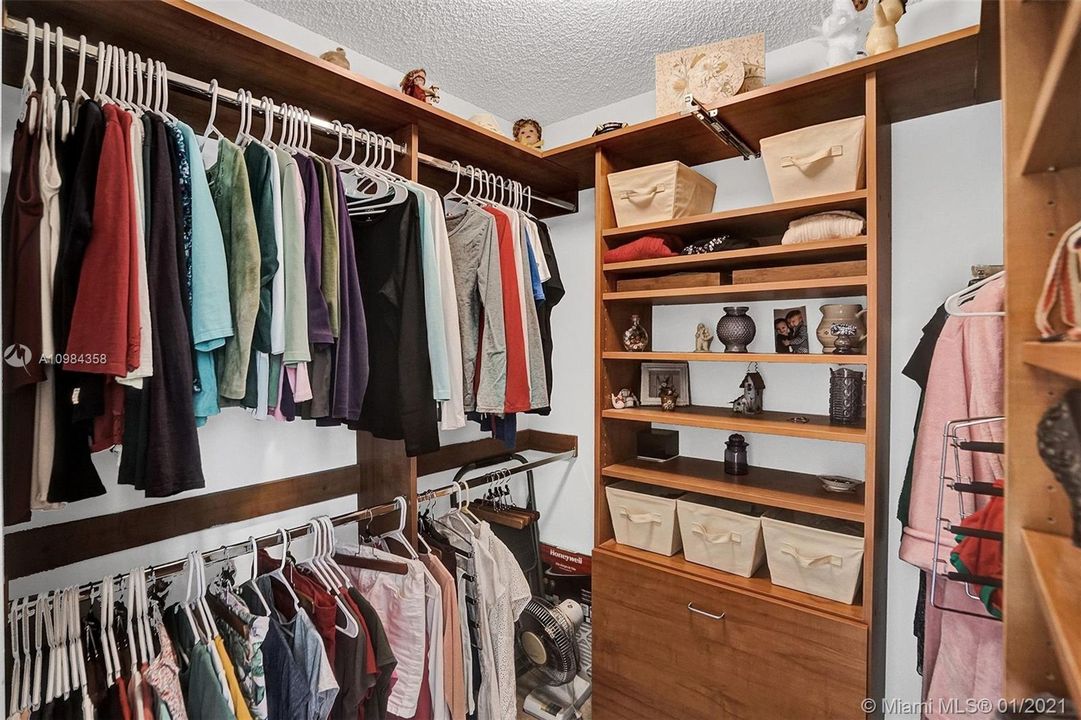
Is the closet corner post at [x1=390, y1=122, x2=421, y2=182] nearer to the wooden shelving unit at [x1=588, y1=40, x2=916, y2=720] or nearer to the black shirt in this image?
the black shirt

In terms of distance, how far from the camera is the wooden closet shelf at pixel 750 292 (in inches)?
61.6

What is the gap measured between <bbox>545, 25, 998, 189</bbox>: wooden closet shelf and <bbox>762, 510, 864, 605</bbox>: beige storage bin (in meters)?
1.29

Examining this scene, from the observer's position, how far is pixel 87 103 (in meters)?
1.09

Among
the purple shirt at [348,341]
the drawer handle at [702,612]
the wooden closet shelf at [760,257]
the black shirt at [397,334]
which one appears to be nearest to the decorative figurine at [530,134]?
the wooden closet shelf at [760,257]

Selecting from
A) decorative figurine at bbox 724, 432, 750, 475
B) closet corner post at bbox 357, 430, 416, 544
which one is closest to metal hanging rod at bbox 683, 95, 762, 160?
decorative figurine at bbox 724, 432, 750, 475

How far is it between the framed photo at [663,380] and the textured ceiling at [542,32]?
1198mm

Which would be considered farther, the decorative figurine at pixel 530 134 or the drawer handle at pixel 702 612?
the decorative figurine at pixel 530 134

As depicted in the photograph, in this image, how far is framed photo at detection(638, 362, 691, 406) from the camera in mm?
2158

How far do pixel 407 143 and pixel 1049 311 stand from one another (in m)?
1.63

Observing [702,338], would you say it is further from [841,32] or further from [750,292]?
[841,32]

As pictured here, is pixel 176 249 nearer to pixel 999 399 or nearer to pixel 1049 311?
pixel 1049 311

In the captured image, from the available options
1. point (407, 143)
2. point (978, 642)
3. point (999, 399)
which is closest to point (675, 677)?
point (978, 642)

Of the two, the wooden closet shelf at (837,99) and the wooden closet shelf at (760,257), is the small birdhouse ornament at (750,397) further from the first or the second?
the wooden closet shelf at (837,99)

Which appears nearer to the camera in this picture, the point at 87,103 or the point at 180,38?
the point at 87,103
